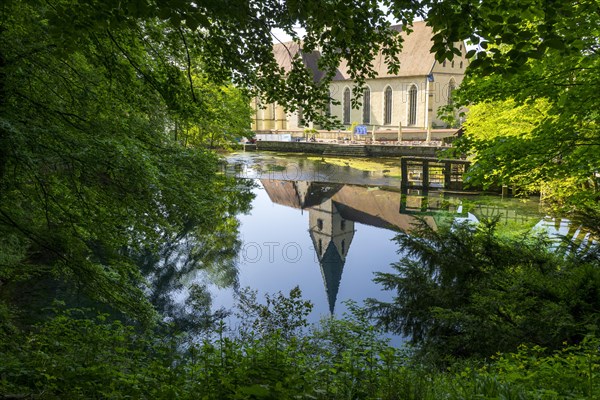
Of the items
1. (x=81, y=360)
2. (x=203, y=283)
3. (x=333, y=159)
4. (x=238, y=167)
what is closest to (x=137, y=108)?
(x=81, y=360)

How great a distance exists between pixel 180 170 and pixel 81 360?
249cm

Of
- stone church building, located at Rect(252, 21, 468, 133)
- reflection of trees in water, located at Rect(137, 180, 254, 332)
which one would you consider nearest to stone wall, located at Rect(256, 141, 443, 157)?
stone church building, located at Rect(252, 21, 468, 133)

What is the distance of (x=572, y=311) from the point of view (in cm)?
484

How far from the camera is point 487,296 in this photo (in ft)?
19.4

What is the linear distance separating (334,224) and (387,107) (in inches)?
1613

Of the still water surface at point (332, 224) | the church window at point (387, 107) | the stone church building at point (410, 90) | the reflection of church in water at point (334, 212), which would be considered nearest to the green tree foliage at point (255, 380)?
the still water surface at point (332, 224)

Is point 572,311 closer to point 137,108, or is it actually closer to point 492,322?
point 492,322

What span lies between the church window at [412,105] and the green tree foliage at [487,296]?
47866 millimetres

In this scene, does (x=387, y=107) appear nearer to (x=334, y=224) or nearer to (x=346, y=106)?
(x=346, y=106)

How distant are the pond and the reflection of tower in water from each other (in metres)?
0.03

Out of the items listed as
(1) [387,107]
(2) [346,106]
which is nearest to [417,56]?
(1) [387,107]

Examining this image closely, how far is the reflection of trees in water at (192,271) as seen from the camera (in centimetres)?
1017

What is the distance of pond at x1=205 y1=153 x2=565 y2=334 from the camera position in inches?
503

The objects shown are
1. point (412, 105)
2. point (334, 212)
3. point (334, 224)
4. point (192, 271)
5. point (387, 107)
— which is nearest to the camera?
point (192, 271)
